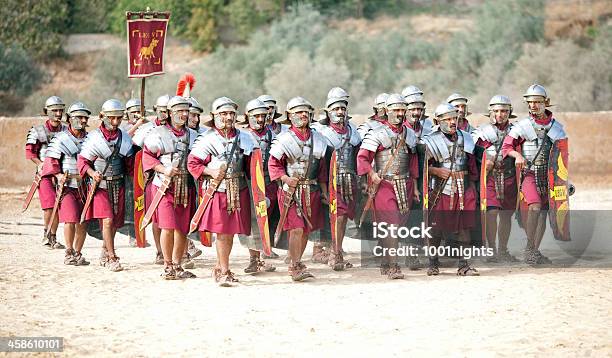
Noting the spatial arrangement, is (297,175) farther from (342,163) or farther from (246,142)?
(342,163)

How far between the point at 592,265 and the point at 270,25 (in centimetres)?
2985

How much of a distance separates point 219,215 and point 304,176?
0.96m

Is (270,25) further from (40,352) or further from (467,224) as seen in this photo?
(40,352)

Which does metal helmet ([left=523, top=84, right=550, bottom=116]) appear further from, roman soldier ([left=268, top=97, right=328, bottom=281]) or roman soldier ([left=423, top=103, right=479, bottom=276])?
roman soldier ([left=268, top=97, right=328, bottom=281])

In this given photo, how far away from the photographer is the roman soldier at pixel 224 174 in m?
10.9

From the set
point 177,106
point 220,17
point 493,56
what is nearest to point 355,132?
point 177,106

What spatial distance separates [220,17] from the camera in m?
40.0

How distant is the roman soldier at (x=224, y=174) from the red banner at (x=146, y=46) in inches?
153

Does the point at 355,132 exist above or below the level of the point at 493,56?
below

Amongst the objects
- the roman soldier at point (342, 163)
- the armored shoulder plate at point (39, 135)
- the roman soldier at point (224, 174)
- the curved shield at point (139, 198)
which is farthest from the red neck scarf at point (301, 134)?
the armored shoulder plate at point (39, 135)

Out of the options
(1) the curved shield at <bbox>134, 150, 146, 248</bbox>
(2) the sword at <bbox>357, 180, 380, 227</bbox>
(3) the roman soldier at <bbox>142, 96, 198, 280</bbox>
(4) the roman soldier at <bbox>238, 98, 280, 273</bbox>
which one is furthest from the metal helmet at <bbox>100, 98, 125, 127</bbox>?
(2) the sword at <bbox>357, 180, 380, 227</bbox>

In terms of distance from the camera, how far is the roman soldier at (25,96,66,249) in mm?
13672

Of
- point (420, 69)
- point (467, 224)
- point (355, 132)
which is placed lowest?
point (467, 224)

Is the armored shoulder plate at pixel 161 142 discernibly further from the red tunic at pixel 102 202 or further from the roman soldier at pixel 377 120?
the roman soldier at pixel 377 120
